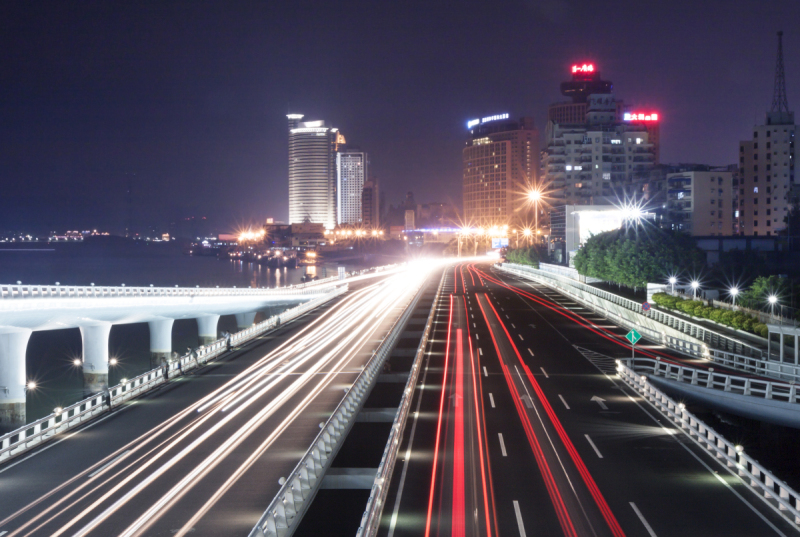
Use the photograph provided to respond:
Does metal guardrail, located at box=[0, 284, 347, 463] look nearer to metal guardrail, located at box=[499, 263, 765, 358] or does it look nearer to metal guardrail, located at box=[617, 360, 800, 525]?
metal guardrail, located at box=[617, 360, 800, 525]

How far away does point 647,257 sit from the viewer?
67188 millimetres

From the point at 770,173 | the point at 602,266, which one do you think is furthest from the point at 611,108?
the point at 602,266

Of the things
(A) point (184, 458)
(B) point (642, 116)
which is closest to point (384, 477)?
(A) point (184, 458)

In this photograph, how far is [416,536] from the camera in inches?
574

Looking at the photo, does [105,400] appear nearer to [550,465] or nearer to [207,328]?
[550,465]

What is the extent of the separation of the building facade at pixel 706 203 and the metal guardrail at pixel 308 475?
379 ft

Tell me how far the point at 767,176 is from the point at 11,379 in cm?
13912

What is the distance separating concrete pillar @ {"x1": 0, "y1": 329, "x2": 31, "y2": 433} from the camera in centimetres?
3756

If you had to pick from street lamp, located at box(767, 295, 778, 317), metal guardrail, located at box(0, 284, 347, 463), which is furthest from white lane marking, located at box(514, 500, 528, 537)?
street lamp, located at box(767, 295, 778, 317)

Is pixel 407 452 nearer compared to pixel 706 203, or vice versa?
pixel 407 452

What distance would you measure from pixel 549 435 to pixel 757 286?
81.8 ft

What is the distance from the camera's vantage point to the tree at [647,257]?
67.1 meters

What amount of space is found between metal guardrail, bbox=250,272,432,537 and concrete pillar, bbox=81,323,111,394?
28.9 m

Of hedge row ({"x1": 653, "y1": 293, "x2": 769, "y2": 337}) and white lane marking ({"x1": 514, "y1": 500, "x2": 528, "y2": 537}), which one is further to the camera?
hedge row ({"x1": 653, "y1": 293, "x2": 769, "y2": 337})
